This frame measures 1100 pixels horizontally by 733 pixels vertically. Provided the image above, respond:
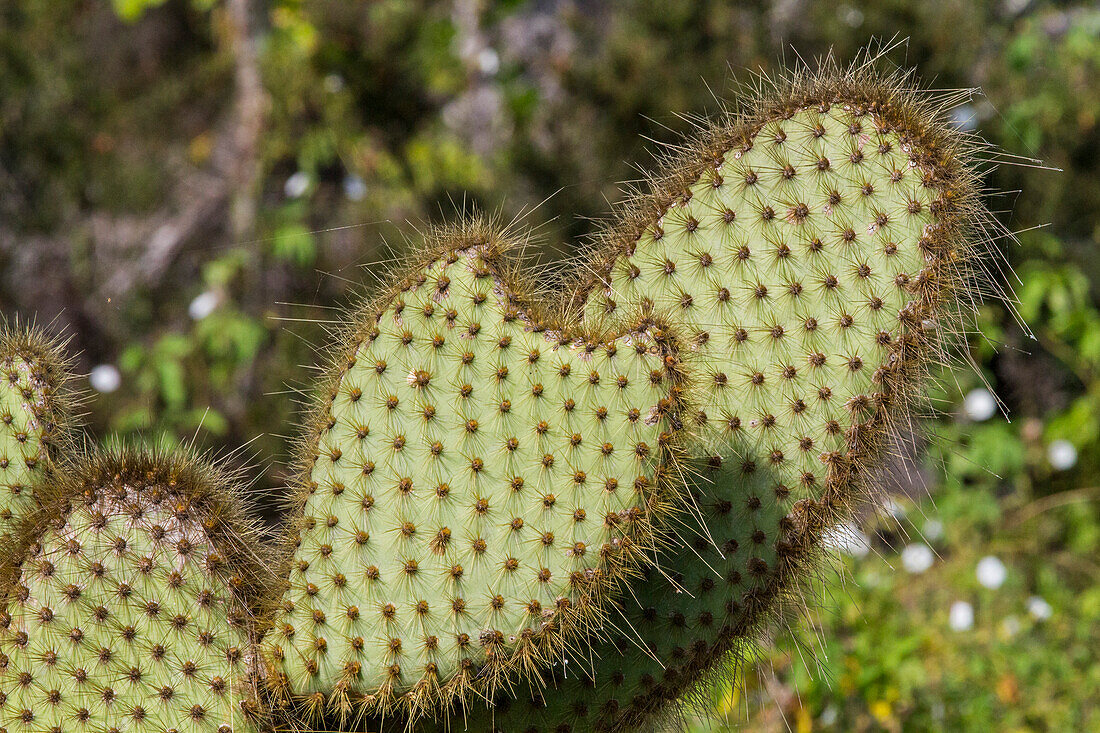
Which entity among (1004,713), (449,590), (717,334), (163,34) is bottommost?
(1004,713)

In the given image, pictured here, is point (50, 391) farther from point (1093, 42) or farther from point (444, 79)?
point (1093, 42)

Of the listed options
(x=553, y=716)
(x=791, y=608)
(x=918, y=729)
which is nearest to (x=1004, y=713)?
(x=918, y=729)

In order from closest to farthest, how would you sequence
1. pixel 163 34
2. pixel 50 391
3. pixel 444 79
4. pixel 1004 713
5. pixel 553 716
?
pixel 553 716, pixel 50 391, pixel 1004 713, pixel 444 79, pixel 163 34

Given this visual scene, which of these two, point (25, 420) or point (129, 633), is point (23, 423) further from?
point (129, 633)

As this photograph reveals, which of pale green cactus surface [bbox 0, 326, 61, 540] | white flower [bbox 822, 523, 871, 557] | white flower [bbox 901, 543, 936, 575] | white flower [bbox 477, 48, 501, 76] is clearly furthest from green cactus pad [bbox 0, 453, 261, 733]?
white flower [bbox 477, 48, 501, 76]

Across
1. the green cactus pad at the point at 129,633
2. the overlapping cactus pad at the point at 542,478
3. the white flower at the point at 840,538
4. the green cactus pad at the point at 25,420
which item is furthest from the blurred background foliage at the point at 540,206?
the green cactus pad at the point at 129,633
